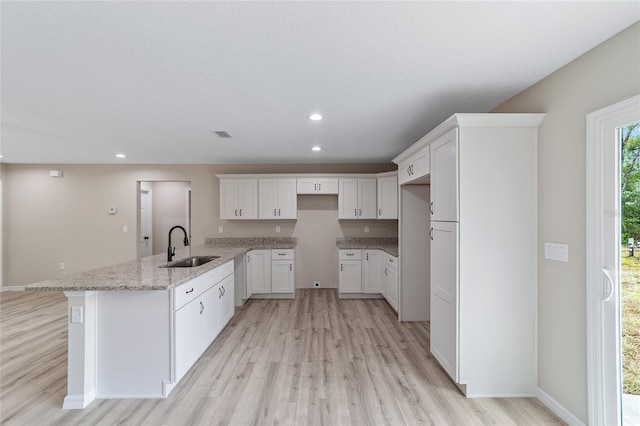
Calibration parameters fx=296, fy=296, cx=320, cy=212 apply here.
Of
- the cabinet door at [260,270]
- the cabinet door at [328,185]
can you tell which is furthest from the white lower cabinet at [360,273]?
the cabinet door at [260,270]

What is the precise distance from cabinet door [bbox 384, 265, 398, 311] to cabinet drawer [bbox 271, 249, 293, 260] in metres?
1.62

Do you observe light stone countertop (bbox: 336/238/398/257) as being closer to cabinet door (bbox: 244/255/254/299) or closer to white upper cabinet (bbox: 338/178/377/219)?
white upper cabinet (bbox: 338/178/377/219)

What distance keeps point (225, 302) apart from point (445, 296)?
2558mm

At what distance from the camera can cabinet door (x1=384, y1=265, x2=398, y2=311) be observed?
13.8 ft

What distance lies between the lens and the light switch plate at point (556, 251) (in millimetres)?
2014

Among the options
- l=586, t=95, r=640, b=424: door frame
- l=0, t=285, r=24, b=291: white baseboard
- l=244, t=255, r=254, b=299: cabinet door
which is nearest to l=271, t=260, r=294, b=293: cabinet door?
l=244, t=255, r=254, b=299: cabinet door

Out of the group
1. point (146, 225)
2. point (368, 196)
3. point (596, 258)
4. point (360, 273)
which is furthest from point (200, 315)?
point (146, 225)

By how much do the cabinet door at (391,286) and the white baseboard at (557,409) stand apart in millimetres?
2017

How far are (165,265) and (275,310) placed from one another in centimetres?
191

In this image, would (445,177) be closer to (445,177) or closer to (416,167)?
(445,177)

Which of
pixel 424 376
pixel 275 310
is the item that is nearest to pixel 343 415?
pixel 424 376

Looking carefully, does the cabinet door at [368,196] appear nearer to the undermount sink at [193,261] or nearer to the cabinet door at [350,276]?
the cabinet door at [350,276]

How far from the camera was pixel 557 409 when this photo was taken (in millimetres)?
2074

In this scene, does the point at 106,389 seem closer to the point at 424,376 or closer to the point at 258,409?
the point at 258,409
